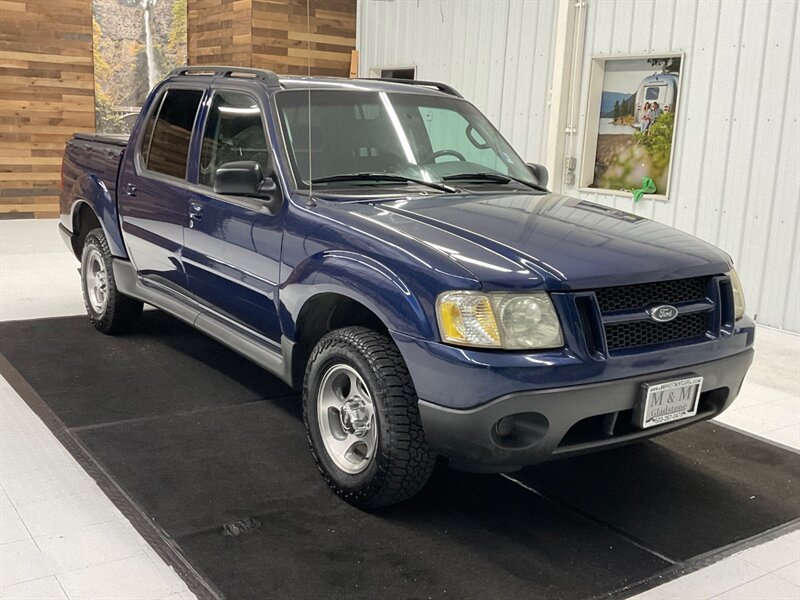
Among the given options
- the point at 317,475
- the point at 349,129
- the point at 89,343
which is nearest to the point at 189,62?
the point at 89,343

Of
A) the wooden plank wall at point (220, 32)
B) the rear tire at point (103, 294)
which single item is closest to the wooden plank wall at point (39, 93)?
the wooden plank wall at point (220, 32)

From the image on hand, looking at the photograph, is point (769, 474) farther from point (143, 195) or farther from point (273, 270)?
point (143, 195)

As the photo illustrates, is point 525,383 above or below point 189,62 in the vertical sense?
below

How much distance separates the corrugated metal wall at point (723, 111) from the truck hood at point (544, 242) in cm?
351

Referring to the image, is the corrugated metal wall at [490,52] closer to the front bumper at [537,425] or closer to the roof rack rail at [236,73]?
the roof rack rail at [236,73]

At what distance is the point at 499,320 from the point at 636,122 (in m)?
5.71

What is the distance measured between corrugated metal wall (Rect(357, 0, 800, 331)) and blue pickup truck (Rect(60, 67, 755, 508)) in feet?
10.1

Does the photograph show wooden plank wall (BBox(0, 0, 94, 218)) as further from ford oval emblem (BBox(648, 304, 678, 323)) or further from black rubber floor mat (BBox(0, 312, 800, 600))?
ford oval emblem (BBox(648, 304, 678, 323))

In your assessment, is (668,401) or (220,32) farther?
(220,32)

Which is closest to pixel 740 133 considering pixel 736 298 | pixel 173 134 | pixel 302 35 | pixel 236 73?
pixel 736 298

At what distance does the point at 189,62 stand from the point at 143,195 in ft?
29.6

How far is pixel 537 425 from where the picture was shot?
289 centimetres

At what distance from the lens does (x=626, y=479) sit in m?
3.77

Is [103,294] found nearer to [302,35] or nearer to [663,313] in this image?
[663,313]
